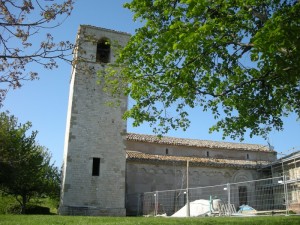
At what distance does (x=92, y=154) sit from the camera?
20844mm

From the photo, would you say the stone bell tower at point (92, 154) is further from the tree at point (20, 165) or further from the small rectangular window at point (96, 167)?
the tree at point (20, 165)

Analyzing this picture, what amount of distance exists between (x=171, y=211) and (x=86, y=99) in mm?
9565

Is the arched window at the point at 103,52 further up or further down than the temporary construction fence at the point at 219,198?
further up

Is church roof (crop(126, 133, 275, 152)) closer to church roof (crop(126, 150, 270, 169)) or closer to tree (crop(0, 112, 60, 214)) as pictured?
church roof (crop(126, 150, 270, 169))

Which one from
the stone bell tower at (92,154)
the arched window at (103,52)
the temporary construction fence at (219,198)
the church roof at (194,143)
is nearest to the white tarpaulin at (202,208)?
the temporary construction fence at (219,198)

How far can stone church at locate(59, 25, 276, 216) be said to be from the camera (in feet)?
65.9

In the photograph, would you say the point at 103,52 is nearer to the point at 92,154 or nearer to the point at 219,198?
the point at 92,154

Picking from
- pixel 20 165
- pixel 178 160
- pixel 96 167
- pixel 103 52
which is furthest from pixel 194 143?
pixel 20 165

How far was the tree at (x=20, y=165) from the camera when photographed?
72.7ft

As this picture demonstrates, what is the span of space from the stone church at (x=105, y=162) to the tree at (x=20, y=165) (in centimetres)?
398

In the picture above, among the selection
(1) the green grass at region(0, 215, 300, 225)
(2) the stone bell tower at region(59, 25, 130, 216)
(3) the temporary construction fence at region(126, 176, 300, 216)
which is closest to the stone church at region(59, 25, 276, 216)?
(2) the stone bell tower at region(59, 25, 130, 216)

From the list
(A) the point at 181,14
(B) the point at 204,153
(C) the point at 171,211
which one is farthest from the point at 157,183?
(A) the point at 181,14

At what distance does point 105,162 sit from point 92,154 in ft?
3.22

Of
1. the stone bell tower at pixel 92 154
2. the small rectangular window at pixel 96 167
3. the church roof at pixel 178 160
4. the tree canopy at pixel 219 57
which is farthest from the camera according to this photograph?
the church roof at pixel 178 160
